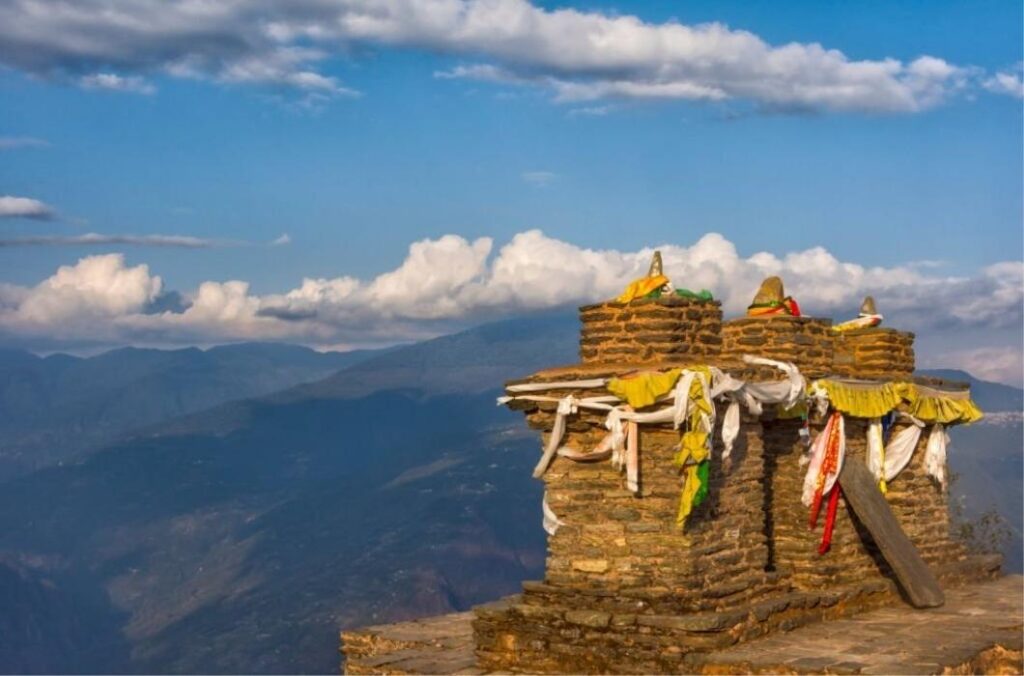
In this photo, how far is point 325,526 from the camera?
599ft

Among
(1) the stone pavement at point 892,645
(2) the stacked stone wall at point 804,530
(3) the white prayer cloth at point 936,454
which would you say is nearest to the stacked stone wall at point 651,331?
(2) the stacked stone wall at point 804,530

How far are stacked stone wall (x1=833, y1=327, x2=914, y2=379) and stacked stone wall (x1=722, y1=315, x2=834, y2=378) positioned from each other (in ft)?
5.65

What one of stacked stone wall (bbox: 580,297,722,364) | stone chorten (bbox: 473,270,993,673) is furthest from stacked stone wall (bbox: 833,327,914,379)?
stacked stone wall (bbox: 580,297,722,364)

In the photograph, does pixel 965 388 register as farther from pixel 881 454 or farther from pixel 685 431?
pixel 685 431

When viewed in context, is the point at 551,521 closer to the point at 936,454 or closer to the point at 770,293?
the point at 770,293

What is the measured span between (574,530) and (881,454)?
18.1 feet

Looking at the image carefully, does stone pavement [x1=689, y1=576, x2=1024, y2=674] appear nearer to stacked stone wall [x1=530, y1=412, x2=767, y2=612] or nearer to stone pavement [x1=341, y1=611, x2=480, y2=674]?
stacked stone wall [x1=530, y1=412, x2=767, y2=612]

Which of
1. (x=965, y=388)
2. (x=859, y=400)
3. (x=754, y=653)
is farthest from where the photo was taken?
(x=965, y=388)

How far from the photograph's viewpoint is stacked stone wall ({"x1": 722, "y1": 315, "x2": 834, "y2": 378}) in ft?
49.6

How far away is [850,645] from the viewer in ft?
40.7

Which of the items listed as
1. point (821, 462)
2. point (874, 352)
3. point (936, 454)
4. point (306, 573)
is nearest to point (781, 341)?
point (821, 462)

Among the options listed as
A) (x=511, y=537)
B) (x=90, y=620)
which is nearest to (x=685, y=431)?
(x=511, y=537)

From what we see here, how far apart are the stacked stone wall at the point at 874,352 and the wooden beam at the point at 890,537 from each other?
2224 mm

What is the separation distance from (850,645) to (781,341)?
4.08 meters
